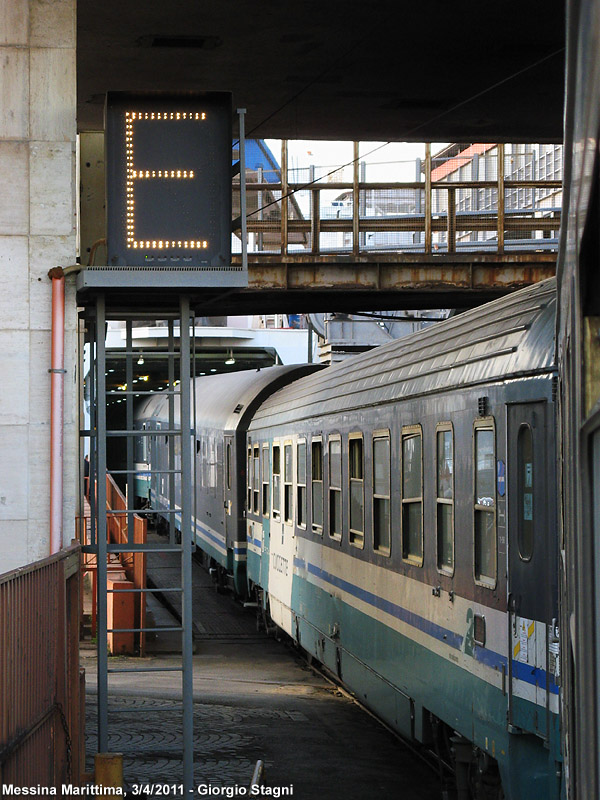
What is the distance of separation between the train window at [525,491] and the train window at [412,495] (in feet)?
7.40

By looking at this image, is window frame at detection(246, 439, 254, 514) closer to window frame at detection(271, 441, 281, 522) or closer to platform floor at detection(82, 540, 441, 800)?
window frame at detection(271, 441, 281, 522)

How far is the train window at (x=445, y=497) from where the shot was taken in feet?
26.4

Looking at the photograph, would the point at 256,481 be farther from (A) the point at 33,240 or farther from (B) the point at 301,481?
(A) the point at 33,240

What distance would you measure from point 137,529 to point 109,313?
836 cm

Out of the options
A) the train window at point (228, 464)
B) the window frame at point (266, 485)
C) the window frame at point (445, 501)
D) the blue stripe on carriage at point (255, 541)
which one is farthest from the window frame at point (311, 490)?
the train window at point (228, 464)

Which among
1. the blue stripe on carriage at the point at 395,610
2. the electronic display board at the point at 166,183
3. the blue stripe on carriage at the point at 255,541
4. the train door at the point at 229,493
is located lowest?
the blue stripe on carriage at the point at 255,541

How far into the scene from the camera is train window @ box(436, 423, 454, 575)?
316 inches

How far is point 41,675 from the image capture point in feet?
20.7

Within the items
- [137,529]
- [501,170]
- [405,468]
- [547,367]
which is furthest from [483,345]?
[501,170]

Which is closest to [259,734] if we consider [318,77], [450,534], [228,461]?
[450,534]

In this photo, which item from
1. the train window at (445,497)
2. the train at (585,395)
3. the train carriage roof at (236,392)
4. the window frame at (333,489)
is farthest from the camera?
the train carriage roof at (236,392)

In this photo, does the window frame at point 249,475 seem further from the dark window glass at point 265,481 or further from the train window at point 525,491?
the train window at point 525,491

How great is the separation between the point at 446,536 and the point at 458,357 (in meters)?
1.25

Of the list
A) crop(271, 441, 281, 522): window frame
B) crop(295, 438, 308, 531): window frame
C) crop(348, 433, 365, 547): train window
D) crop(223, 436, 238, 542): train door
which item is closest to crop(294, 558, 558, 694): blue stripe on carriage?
crop(348, 433, 365, 547): train window
